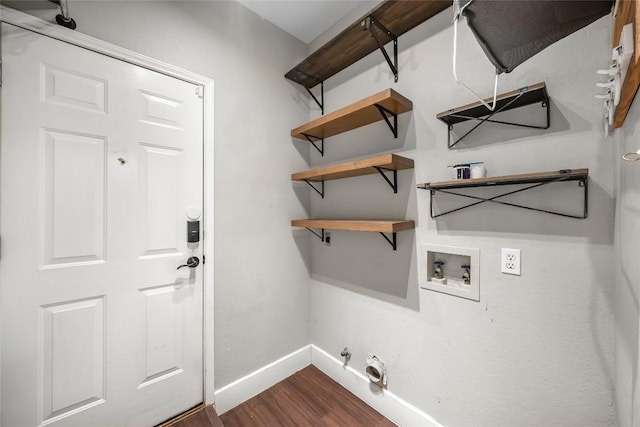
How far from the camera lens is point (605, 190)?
3.10ft

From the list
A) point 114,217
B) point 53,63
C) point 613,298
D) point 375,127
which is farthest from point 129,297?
point 613,298

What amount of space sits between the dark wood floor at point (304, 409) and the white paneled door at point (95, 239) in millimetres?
366

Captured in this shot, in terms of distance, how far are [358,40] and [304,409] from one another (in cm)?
242

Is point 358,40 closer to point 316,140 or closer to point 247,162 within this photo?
point 316,140

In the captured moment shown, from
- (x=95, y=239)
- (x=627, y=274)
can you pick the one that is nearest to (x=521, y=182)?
(x=627, y=274)

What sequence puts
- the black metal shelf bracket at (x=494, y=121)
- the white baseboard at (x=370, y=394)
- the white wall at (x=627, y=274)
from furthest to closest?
the white baseboard at (x=370, y=394) < the black metal shelf bracket at (x=494, y=121) < the white wall at (x=627, y=274)

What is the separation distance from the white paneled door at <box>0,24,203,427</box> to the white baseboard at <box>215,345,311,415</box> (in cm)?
18

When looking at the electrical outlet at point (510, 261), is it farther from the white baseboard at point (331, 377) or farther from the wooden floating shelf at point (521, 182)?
the white baseboard at point (331, 377)

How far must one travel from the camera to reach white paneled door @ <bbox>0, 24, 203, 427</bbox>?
3.61 feet

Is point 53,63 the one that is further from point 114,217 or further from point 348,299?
point 348,299

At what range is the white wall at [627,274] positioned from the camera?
616 mm

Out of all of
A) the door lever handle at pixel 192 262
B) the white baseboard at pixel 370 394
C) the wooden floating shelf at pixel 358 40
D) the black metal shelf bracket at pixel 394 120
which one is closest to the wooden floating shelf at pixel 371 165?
the black metal shelf bracket at pixel 394 120

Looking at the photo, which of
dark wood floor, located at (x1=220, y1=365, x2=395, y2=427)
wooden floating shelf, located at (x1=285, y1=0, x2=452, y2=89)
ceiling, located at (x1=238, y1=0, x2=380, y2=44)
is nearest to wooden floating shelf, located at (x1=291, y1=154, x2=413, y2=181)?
wooden floating shelf, located at (x1=285, y1=0, x2=452, y2=89)

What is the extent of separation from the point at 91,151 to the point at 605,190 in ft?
7.30
